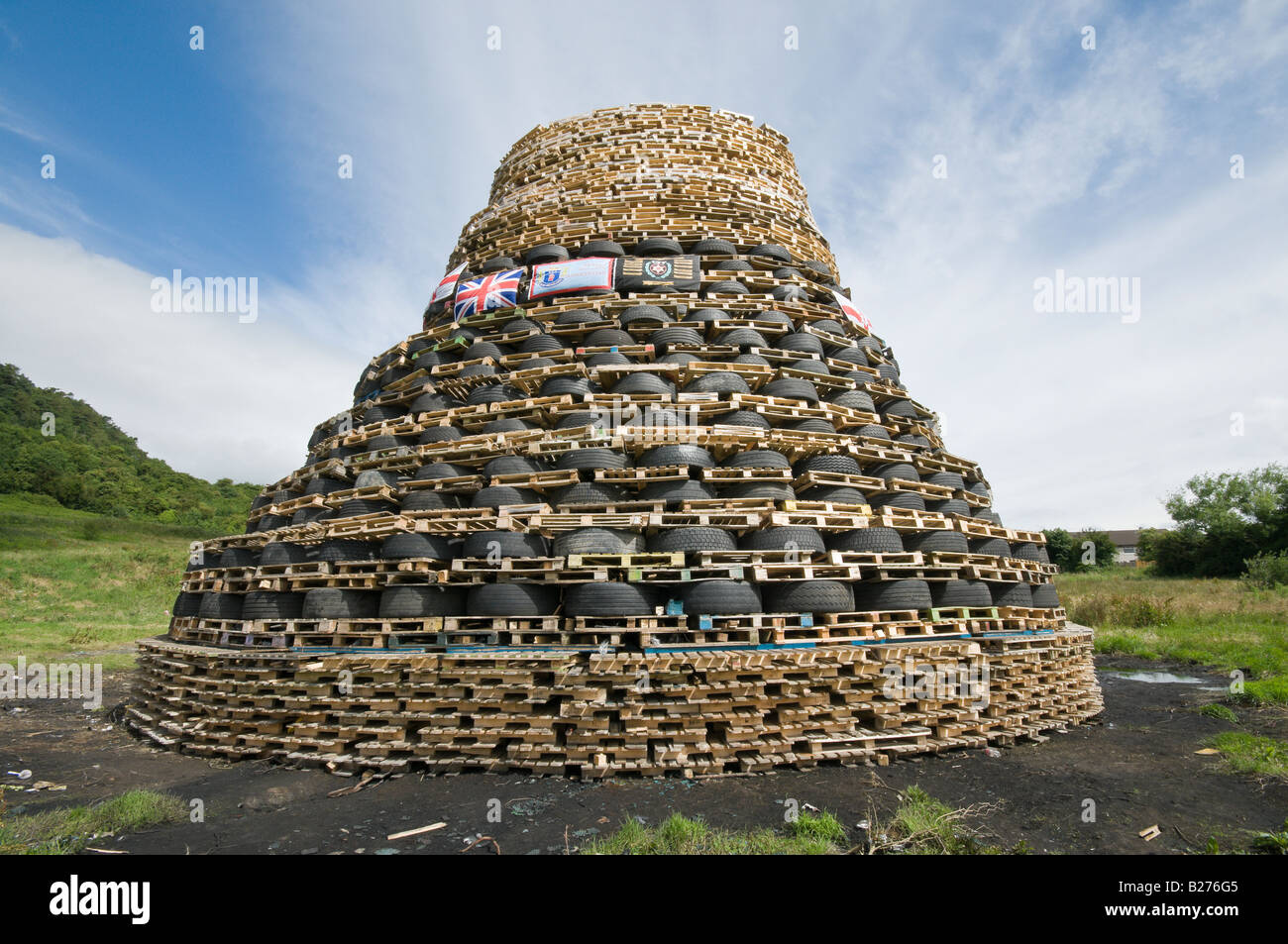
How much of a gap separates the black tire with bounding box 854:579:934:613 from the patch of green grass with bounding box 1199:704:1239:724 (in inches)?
231

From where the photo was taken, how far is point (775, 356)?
11.1 m

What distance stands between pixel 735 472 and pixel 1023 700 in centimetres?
535

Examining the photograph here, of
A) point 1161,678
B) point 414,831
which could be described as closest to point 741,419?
point 414,831

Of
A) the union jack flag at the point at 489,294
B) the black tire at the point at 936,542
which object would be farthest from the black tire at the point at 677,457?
the union jack flag at the point at 489,294

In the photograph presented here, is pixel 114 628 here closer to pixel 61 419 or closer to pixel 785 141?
pixel 785 141

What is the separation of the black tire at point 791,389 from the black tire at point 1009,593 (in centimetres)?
431

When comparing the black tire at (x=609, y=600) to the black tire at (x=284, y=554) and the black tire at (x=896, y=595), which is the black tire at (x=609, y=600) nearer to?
the black tire at (x=896, y=595)

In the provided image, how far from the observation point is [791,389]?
34.4 ft

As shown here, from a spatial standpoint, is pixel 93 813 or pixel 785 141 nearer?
pixel 93 813

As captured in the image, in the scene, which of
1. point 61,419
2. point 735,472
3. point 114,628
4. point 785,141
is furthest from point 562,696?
point 61,419

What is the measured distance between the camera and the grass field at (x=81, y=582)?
66.9 feet

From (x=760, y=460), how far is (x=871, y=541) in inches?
79.0

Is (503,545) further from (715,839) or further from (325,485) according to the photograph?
(325,485)
